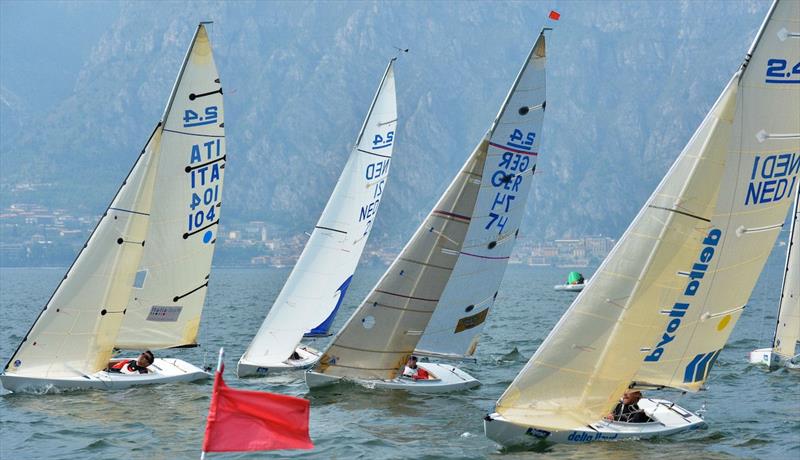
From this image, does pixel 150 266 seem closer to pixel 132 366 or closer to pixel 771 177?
pixel 132 366

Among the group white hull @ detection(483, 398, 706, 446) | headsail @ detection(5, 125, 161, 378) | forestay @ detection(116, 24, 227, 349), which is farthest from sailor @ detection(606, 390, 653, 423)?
headsail @ detection(5, 125, 161, 378)

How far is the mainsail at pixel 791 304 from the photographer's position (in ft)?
96.7

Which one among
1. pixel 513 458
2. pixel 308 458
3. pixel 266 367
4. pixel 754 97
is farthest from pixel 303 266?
pixel 754 97

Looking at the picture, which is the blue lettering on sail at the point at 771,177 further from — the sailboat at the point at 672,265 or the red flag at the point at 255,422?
the red flag at the point at 255,422

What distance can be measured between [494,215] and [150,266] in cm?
804

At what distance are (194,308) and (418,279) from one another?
576cm

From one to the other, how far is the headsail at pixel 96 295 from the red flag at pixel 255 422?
12.4 m

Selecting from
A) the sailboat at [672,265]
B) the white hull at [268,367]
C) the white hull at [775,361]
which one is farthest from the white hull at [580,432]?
the white hull at [775,361]

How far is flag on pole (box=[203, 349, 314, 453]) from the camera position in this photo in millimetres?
11930

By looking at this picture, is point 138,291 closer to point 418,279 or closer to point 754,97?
point 418,279

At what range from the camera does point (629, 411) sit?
64.6ft

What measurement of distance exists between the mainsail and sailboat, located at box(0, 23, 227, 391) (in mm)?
15421

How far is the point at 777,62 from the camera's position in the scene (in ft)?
58.0

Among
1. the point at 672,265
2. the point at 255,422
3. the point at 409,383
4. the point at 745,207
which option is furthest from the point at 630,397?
the point at 255,422
